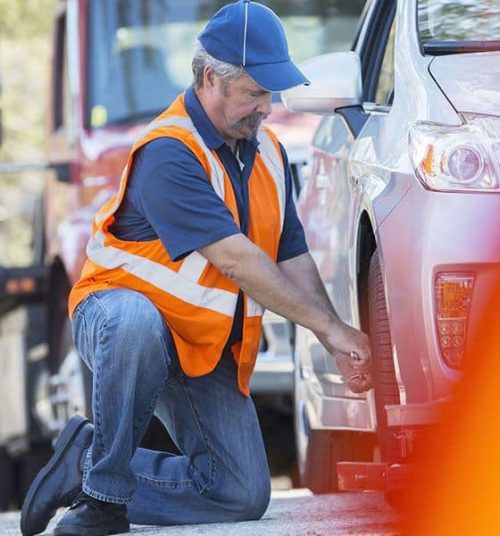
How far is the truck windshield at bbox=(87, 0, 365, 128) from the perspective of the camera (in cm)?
791

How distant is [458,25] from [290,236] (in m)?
0.79

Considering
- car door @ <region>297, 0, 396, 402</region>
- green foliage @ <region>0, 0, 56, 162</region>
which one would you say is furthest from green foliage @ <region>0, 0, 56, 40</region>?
car door @ <region>297, 0, 396, 402</region>

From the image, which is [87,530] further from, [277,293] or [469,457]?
[469,457]

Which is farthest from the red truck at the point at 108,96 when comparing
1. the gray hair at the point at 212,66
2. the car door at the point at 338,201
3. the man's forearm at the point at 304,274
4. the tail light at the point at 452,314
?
the tail light at the point at 452,314

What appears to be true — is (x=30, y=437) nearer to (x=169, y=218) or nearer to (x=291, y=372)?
(x=291, y=372)

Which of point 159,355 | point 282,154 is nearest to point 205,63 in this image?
point 282,154

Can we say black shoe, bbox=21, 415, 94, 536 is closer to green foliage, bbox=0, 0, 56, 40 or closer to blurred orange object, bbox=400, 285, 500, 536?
blurred orange object, bbox=400, 285, 500, 536

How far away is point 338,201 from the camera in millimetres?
5301

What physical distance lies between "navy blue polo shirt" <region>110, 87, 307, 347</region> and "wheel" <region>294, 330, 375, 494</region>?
3.82 feet

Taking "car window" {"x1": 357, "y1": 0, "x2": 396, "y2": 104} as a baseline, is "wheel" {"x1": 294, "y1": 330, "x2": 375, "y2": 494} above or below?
below

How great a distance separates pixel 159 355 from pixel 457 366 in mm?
928

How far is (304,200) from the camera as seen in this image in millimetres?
6031

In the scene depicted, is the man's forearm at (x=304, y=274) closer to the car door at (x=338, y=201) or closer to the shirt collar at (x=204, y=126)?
the car door at (x=338, y=201)

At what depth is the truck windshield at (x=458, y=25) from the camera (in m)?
4.54
